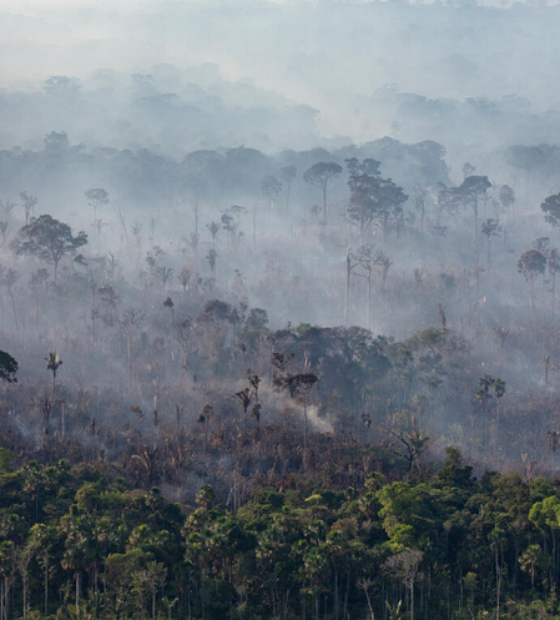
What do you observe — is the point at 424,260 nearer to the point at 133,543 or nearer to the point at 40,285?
the point at 40,285

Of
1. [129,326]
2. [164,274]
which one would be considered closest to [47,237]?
[164,274]

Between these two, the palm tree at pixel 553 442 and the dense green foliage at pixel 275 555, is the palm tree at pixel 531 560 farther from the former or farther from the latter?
the palm tree at pixel 553 442

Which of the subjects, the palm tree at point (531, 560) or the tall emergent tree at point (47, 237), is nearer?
the palm tree at point (531, 560)

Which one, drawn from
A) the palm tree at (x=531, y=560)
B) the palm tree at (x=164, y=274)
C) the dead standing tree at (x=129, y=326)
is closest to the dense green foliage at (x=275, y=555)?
the palm tree at (x=531, y=560)

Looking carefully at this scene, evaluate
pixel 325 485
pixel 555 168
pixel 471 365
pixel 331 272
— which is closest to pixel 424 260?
pixel 331 272

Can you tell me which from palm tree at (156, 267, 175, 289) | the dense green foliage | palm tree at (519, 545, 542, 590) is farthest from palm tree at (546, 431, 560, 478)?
palm tree at (156, 267, 175, 289)

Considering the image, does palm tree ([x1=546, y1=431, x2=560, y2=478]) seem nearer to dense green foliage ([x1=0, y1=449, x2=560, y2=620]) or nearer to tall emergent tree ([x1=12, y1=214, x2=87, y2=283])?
dense green foliage ([x1=0, y1=449, x2=560, y2=620])

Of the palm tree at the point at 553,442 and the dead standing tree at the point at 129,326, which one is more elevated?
the dead standing tree at the point at 129,326

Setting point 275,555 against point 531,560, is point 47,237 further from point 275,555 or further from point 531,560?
point 531,560
